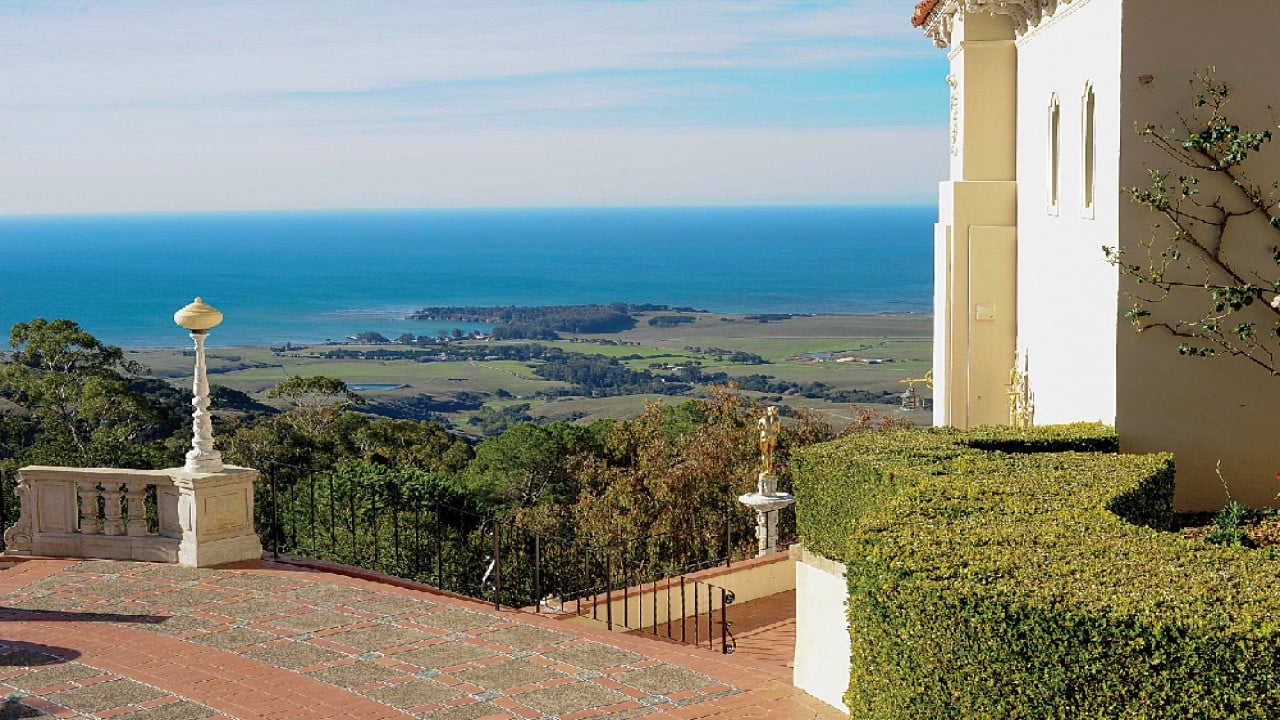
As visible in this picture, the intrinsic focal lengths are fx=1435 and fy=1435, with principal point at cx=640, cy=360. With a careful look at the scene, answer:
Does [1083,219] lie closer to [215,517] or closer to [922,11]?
[922,11]

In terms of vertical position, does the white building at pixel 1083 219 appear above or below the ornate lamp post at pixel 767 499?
above

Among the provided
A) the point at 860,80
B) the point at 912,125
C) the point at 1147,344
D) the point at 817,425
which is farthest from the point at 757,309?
the point at 1147,344

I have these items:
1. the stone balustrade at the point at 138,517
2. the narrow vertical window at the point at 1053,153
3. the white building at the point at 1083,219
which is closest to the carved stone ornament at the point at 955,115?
the white building at the point at 1083,219

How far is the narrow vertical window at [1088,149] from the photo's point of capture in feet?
44.6

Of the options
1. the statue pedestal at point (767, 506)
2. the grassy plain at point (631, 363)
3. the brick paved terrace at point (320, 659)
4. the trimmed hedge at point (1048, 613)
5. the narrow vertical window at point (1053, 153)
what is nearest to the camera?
the trimmed hedge at point (1048, 613)

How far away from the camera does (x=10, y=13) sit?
5266 inches

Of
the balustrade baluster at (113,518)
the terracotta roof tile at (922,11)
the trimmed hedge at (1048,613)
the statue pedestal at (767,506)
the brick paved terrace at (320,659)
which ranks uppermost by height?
the terracotta roof tile at (922,11)

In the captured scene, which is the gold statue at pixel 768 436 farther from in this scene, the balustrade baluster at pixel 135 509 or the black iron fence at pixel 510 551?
the balustrade baluster at pixel 135 509

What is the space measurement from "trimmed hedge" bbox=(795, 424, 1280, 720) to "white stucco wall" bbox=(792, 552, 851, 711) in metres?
1.28

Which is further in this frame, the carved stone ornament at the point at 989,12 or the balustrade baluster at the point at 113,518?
the carved stone ornament at the point at 989,12

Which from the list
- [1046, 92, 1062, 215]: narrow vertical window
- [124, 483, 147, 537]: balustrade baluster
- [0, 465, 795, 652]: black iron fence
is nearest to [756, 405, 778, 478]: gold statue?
[0, 465, 795, 652]: black iron fence

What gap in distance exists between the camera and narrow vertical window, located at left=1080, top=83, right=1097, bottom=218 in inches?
535

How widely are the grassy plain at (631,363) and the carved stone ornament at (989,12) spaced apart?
55855 mm

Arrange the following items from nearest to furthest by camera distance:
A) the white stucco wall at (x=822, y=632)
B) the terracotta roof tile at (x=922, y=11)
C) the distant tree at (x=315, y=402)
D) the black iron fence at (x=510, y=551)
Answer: the white stucco wall at (x=822, y=632)
the black iron fence at (x=510, y=551)
the terracotta roof tile at (x=922, y=11)
the distant tree at (x=315, y=402)
